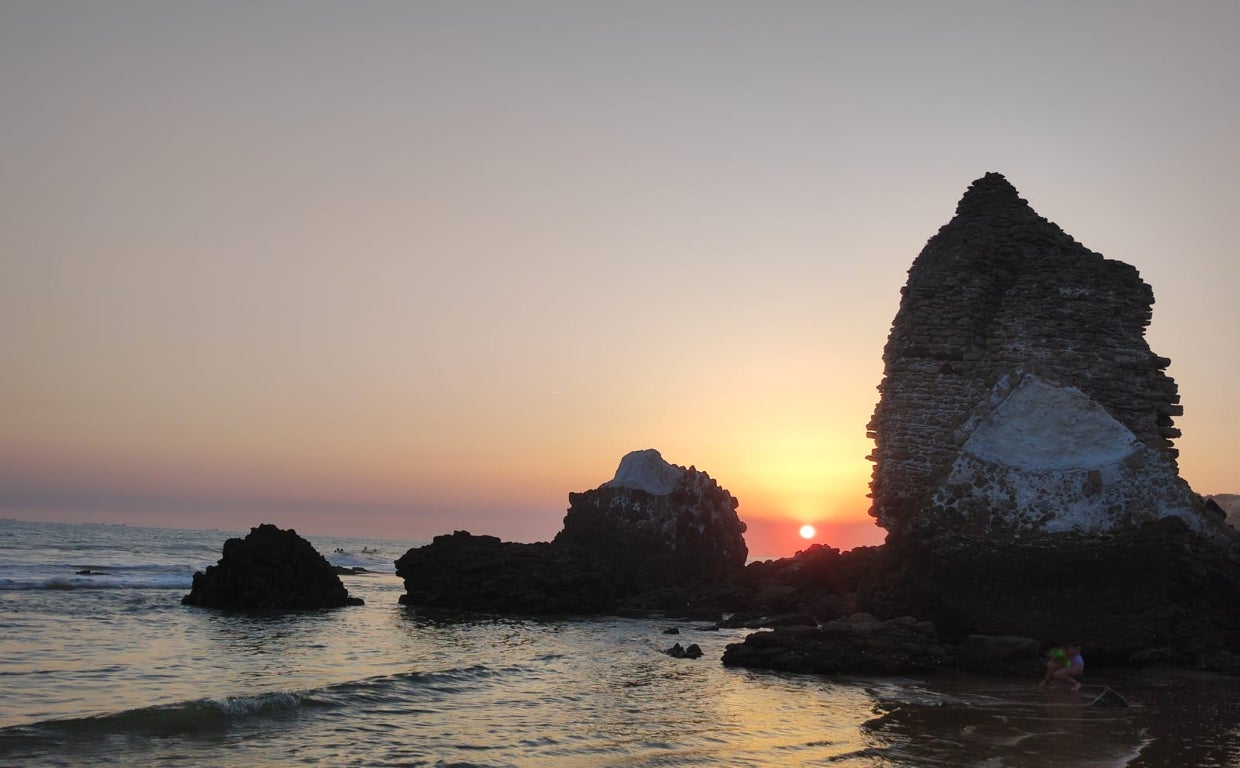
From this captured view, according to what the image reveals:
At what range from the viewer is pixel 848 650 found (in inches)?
819

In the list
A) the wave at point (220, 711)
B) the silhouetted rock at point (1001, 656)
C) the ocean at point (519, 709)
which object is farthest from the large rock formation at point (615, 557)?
the wave at point (220, 711)

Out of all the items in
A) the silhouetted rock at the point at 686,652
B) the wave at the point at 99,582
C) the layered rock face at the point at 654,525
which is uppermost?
the layered rock face at the point at 654,525

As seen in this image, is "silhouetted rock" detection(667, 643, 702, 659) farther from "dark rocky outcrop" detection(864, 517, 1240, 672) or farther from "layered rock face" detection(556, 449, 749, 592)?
"layered rock face" detection(556, 449, 749, 592)

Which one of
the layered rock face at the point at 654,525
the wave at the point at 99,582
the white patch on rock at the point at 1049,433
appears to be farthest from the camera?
the layered rock face at the point at 654,525

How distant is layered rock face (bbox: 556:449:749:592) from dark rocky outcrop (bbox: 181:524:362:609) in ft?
36.4

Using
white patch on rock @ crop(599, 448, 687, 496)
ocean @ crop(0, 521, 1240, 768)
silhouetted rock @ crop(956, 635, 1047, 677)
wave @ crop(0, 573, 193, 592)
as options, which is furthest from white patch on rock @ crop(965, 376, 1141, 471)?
wave @ crop(0, 573, 193, 592)

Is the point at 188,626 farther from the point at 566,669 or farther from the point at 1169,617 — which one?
the point at 1169,617

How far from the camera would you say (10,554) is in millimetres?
59500

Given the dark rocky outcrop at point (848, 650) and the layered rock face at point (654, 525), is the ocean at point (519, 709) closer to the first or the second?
the dark rocky outcrop at point (848, 650)

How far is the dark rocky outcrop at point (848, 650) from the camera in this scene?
811 inches

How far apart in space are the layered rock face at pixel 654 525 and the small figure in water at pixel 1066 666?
76.3 ft

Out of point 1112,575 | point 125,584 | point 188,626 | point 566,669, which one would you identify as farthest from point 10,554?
point 1112,575

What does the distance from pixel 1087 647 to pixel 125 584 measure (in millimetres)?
37941

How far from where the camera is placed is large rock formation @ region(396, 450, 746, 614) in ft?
121
